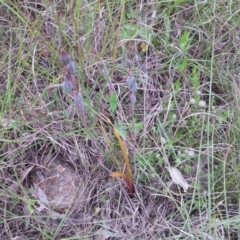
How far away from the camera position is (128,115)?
1.62 m

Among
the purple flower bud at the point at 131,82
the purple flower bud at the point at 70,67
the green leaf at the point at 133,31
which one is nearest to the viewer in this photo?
the purple flower bud at the point at 70,67

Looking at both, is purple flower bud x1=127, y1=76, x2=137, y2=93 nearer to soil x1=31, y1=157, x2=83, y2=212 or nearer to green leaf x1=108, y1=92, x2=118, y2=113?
green leaf x1=108, y1=92, x2=118, y2=113

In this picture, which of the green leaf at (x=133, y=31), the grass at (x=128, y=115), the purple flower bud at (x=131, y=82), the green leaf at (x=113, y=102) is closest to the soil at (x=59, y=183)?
the grass at (x=128, y=115)

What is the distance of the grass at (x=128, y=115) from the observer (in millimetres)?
1470

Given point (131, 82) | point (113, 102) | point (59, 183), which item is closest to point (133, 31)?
point (113, 102)

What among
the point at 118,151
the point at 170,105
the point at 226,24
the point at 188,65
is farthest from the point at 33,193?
the point at 226,24

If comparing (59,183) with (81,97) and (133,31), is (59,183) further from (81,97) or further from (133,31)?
(133,31)

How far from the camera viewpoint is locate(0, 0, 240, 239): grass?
1470mm

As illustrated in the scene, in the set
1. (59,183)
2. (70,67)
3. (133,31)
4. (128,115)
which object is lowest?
(59,183)

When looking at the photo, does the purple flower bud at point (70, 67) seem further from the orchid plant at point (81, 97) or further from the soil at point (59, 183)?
the soil at point (59, 183)

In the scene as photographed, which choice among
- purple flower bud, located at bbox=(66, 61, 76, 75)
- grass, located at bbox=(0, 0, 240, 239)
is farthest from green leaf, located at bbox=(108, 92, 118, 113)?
purple flower bud, located at bbox=(66, 61, 76, 75)

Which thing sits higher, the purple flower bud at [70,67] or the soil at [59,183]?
the purple flower bud at [70,67]

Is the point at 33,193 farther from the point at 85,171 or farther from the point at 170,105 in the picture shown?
the point at 170,105

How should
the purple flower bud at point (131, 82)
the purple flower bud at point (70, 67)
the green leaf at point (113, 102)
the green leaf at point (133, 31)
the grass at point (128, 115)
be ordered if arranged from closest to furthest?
1. the purple flower bud at point (70, 67)
2. the purple flower bud at point (131, 82)
3. the grass at point (128, 115)
4. the green leaf at point (113, 102)
5. the green leaf at point (133, 31)
